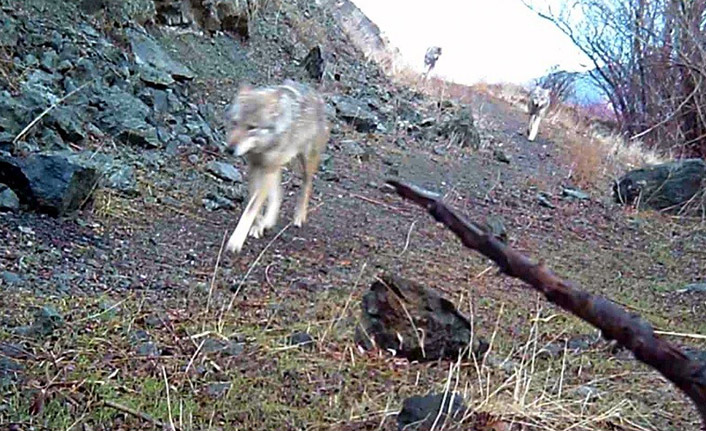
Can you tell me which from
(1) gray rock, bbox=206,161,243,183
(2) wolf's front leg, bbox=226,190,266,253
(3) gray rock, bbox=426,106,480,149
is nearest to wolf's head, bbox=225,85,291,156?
(2) wolf's front leg, bbox=226,190,266,253

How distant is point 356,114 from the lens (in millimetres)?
10719

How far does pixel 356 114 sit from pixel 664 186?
145 inches

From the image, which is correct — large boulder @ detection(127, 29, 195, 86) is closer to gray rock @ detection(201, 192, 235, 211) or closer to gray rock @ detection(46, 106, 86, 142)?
gray rock @ detection(46, 106, 86, 142)

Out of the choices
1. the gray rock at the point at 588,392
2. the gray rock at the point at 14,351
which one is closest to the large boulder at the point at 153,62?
the gray rock at the point at 14,351

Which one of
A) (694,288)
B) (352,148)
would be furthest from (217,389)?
(352,148)

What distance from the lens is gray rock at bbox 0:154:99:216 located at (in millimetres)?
4660

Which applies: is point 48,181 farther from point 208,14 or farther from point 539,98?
point 539,98

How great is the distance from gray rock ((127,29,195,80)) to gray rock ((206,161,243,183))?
1632 mm

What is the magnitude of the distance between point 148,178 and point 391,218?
1.77m

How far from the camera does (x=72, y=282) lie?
3.79 metres

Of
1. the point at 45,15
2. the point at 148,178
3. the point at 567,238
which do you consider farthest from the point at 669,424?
the point at 45,15

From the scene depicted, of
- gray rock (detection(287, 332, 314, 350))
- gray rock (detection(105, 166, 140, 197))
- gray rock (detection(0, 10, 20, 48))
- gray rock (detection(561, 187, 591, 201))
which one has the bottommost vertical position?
gray rock (detection(105, 166, 140, 197))

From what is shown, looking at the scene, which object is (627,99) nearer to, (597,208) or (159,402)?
(597,208)

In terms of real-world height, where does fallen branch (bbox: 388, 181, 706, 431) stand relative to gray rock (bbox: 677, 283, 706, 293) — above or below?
above
